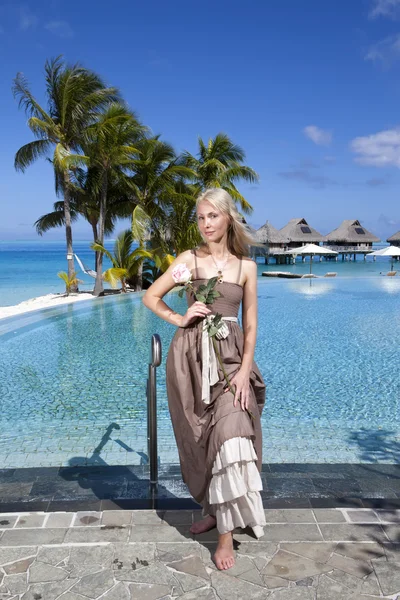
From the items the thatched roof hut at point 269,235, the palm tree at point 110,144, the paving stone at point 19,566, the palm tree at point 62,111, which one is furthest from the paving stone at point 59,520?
the thatched roof hut at point 269,235

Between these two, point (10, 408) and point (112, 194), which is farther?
point (112, 194)

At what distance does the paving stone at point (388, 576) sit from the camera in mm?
1944

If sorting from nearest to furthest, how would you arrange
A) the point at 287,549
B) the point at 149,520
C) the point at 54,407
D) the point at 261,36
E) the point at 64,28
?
the point at 287,549, the point at 149,520, the point at 54,407, the point at 64,28, the point at 261,36

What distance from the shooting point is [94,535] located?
7.69 ft

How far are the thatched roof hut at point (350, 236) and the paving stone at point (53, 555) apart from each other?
45459 mm

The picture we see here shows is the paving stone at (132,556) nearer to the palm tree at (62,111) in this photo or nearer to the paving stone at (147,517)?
the paving stone at (147,517)

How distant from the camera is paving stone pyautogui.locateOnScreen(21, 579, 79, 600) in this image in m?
1.92

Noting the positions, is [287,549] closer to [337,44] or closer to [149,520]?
[149,520]

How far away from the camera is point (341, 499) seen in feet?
8.70

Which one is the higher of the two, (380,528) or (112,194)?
(112,194)

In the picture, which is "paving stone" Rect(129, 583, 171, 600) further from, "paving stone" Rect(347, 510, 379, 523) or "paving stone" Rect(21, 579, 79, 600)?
"paving stone" Rect(347, 510, 379, 523)

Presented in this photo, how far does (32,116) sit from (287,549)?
13830 millimetres

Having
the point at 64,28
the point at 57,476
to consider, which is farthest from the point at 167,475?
the point at 64,28

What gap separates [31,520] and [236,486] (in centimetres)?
103
